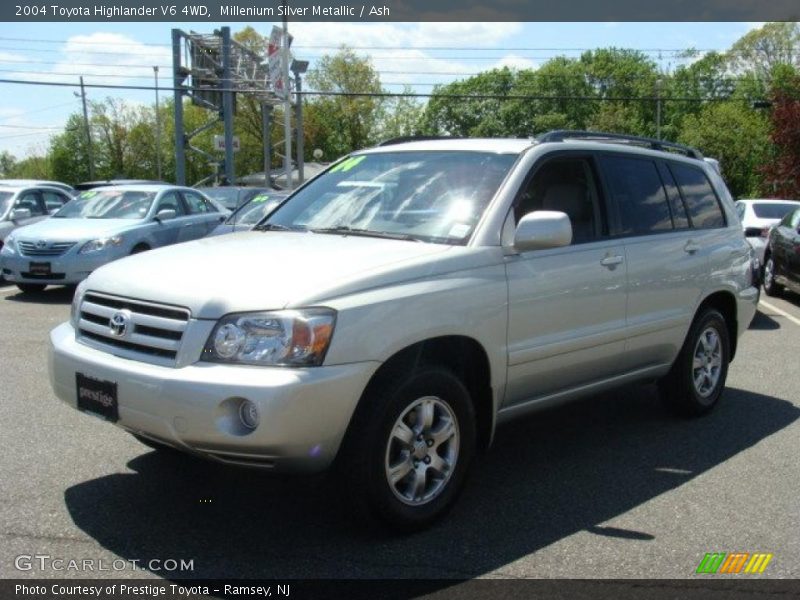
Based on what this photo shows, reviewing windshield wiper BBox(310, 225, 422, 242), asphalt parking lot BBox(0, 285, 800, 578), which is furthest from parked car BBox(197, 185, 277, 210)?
windshield wiper BBox(310, 225, 422, 242)

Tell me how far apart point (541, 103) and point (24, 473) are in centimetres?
7602

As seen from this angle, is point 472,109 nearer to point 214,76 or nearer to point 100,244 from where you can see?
point 214,76

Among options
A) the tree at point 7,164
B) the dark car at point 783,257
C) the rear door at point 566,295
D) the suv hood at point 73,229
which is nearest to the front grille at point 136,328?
the rear door at point 566,295

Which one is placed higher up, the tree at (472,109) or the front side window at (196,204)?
the tree at (472,109)

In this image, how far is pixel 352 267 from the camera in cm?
396

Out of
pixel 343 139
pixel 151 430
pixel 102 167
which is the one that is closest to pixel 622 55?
pixel 343 139

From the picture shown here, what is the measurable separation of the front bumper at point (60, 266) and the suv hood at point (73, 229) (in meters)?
0.30

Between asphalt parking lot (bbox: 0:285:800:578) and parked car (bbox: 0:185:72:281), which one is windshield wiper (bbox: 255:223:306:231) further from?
parked car (bbox: 0:185:72:281)

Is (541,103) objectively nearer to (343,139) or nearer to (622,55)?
(622,55)

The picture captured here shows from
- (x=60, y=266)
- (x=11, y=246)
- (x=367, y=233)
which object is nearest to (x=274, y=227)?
(x=367, y=233)

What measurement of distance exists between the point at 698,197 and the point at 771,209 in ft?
36.7

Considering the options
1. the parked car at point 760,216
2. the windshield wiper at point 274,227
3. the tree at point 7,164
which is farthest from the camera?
the tree at point 7,164

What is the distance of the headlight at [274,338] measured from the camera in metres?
3.61

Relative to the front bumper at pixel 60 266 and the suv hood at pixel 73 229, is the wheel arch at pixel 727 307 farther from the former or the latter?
the suv hood at pixel 73 229
